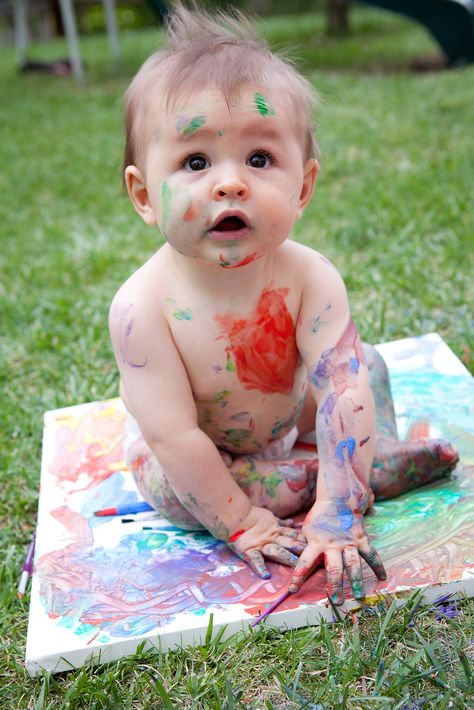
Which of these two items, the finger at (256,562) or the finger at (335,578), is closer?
the finger at (335,578)

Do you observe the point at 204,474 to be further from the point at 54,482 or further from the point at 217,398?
the point at 54,482

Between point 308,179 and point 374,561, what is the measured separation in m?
0.82

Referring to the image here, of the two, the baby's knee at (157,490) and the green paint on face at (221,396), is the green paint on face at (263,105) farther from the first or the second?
the baby's knee at (157,490)

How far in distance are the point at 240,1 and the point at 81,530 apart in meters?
8.79

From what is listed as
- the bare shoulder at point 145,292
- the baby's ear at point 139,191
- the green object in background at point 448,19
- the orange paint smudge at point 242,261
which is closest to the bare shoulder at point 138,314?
the bare shoulder at point 145,292

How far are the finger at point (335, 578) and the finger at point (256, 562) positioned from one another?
0.15 metres

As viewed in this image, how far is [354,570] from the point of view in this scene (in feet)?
5.46

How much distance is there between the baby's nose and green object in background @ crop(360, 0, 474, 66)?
5.68m

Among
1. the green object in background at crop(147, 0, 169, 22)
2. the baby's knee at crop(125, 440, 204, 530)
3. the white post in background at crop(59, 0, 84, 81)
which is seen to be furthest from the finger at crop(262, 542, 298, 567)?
the green object in background at crop(147, 0, 169, 22)

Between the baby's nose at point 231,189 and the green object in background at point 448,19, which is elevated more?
the baby's nose at point 231,189

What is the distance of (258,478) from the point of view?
193 cm

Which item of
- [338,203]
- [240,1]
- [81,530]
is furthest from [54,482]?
[240,1]

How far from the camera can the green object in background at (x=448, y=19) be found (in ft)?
21.3

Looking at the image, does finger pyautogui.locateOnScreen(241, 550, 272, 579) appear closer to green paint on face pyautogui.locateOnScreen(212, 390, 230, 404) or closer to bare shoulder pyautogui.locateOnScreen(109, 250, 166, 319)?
green paint on face pyautogui.locateOnScreen(212, 390, 230, 404)
